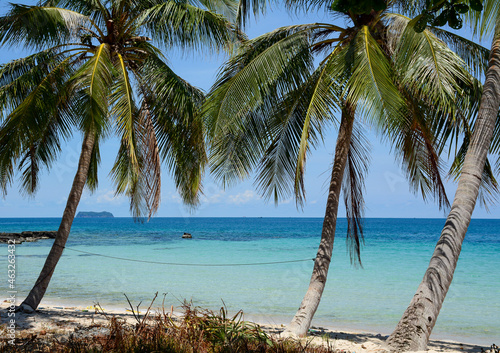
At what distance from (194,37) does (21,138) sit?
3787mm

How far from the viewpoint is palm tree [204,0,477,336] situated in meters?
6.05

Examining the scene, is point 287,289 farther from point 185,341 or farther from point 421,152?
point 185,341

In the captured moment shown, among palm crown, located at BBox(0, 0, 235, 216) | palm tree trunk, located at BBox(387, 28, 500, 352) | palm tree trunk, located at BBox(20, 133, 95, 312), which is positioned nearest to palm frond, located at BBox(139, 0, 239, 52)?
palm crown, located at BBox(0, 0, 235, 216)

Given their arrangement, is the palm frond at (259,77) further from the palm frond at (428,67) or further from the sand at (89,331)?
the sand at (89,331)

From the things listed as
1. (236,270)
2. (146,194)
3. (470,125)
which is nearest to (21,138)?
(146,194)

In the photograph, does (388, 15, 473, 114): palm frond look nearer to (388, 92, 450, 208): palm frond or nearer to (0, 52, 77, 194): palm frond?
(388, 92, 450, 208): palm frond

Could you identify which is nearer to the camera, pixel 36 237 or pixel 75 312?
pixel 75 312

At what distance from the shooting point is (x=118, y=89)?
26.0ft

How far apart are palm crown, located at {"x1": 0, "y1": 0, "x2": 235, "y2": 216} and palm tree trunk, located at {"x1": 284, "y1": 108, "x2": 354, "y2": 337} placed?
8.03ft

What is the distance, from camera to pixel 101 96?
7.05m

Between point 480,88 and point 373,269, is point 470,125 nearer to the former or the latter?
point 480,88

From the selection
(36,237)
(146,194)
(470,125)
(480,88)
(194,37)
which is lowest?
(36,237)

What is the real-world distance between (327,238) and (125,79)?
4.33 meters

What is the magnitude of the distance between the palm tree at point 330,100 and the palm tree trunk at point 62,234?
7.99 feet
